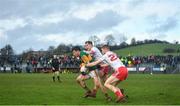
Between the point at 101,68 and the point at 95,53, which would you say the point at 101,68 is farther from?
the point at 95,53

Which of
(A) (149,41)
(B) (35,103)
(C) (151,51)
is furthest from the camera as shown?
(A) (149,41)

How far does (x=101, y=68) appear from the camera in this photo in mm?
20797

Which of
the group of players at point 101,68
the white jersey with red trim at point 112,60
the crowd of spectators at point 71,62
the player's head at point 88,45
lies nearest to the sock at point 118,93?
the group of players at point 101,68

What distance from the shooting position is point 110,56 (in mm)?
17953

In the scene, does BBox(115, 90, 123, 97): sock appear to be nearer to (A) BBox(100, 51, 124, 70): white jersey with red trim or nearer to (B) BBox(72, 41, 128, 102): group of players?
(B) BBox(72, 41, 128, 102): group of players

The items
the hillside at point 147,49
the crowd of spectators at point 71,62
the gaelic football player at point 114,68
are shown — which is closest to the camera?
the gaelic football player at point 114,68

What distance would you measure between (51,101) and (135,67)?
158 ft

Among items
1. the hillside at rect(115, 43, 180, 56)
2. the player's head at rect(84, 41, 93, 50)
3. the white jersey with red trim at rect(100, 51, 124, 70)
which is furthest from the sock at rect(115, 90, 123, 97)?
the hillside at rect(115, 43, 180, 56)

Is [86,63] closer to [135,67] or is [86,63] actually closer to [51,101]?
[51,101]

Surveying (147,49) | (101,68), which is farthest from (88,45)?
(147,49)

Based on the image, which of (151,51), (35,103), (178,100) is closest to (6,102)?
(35,103)

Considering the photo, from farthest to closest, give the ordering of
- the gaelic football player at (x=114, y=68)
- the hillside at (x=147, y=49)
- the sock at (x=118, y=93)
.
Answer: the hillside at (x=147, y=49), the gaelic football player at (x=114, y=68), the sock at (x=118, y=93)

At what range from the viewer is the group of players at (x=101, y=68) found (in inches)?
705

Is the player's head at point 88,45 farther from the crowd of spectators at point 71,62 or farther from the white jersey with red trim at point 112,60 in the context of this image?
the crowd of spectators at point 71,62
